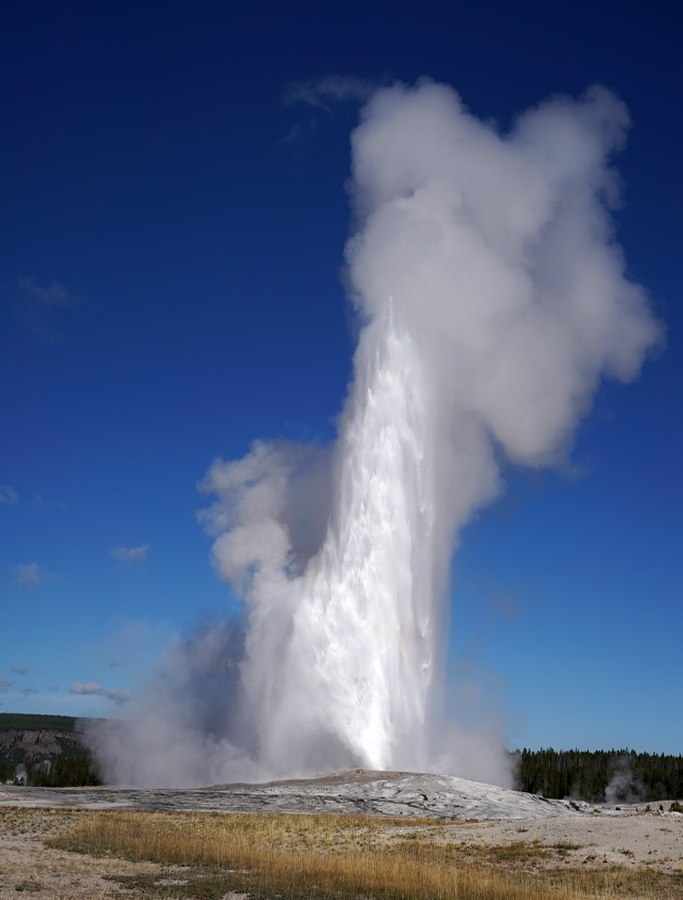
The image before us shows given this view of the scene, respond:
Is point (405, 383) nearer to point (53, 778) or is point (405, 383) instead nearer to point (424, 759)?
point (424, 759)

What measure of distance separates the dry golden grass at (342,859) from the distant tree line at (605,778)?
61058mm

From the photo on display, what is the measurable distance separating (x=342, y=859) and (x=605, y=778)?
85.9 metres

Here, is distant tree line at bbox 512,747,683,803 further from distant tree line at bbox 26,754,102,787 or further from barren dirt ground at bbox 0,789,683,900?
barren dirt ground at bbox 0,789,683,900

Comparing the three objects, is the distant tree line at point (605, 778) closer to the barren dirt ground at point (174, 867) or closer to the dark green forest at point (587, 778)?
the dark green forest at point (587, 778)

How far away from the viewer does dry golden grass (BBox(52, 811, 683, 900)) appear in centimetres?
1719

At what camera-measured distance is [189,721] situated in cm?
6106

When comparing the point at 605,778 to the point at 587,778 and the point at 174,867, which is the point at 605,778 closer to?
the point at 587,778

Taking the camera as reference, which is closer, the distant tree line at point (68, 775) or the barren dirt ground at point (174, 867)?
the barren dirt ground at point (174, 867)

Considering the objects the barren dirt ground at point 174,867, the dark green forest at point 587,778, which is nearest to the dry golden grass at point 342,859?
the barren dirt ground at point 174,867

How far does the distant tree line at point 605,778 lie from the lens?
89750 millimetres

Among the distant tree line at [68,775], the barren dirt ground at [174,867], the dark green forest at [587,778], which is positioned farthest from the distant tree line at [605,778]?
the barren dirt ground at [174,867]

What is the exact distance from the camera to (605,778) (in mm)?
97375

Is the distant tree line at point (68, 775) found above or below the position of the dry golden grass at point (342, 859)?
below

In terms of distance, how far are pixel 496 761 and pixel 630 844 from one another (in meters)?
34.2
